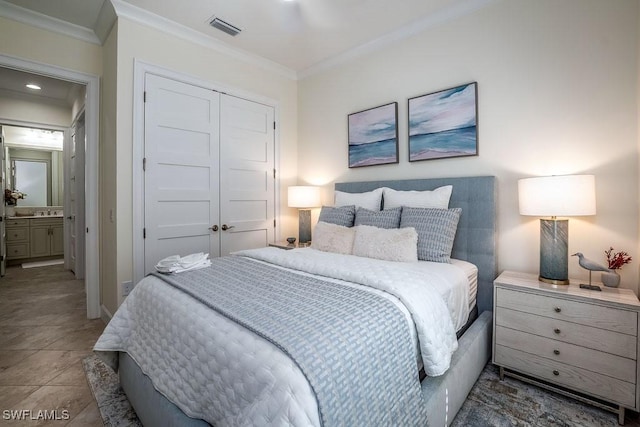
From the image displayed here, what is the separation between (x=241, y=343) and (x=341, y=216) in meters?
1.94

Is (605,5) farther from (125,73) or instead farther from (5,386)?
(5,386)

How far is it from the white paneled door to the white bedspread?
1208 mm

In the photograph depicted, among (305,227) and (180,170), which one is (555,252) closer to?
A: (305,227)

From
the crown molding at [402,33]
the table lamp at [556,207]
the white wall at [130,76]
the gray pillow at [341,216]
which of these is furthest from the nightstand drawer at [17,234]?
the table lamp at [556,207]

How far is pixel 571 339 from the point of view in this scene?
170 centimetres

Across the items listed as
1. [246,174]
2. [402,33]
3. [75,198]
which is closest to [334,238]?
[246,174]

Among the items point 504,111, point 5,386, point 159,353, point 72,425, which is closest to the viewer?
point 159,353

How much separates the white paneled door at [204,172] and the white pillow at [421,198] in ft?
5.48

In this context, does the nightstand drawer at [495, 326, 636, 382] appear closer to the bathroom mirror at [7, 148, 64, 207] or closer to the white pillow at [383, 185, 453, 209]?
the white pillow at [383, 185, 453, 209]

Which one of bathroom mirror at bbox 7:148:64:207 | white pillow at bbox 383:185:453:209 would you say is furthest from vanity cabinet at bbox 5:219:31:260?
white pillow at bbox 383:185:453:209

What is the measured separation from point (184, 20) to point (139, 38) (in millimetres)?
434

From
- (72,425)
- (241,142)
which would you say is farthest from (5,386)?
(241,142)

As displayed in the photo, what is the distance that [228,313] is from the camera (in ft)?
3.98

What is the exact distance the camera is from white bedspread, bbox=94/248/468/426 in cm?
86
